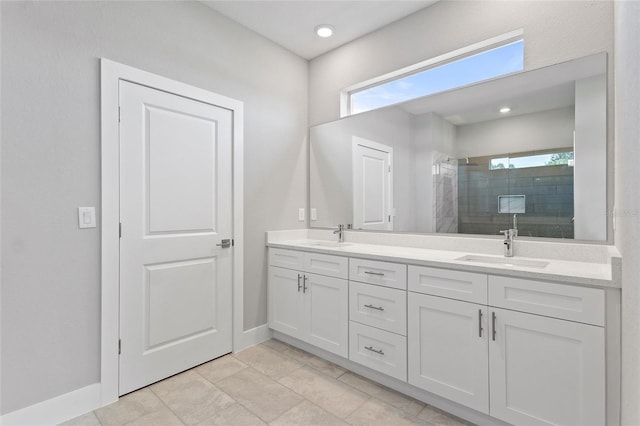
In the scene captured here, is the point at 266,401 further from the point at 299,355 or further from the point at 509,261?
the point at 509,261

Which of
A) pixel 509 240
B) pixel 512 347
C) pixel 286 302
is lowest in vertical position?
pixel 286 302

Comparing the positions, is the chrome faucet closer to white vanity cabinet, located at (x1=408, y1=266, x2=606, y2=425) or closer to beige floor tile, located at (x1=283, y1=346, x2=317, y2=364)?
white vanity cabinet, located at (x1=408, y1=266, x2=606, y2=425)

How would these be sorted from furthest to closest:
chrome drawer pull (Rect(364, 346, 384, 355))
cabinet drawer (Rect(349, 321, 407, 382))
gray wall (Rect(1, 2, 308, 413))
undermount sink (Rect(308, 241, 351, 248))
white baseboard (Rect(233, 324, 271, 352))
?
undermount sink (Rect(308, 241, 351, 248)), white baseboard (Rect(233, 324, 271, 352)), chrome drawer pull (Rect(364, 346, 384, 355)), cabinet drawer (Rect(349, 321, 407, 382)), gray wall (Rect(1, 2, 308, 413))

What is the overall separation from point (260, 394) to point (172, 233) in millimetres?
1245

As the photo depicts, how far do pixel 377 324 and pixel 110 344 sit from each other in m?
1.67

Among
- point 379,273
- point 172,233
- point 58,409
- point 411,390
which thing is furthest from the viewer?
point 172,233

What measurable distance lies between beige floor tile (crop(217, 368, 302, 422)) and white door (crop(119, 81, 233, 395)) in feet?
1.31

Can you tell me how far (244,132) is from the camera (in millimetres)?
2707

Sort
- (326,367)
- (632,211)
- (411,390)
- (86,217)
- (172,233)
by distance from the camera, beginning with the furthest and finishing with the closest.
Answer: (326,367), (172,233), (411,390), (86,217), (632,211)

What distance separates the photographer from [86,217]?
185 centimetres

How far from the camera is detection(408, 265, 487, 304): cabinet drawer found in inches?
65.3

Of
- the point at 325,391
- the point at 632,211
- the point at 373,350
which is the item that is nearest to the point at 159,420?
the point at 325,391

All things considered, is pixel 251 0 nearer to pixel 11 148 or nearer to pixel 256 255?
pixel 11 148

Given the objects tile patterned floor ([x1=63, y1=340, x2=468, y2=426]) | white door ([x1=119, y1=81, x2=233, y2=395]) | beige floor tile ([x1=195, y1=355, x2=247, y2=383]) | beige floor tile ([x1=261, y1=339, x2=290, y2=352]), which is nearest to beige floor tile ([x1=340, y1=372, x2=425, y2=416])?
tile patterned floor ([x1=63, y1=340, x2=468, y2=426])
